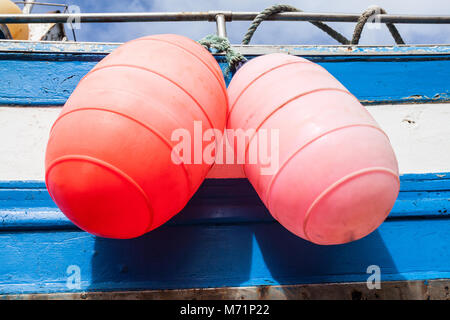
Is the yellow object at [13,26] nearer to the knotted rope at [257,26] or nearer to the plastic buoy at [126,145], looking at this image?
the knotted rope at [257,26]

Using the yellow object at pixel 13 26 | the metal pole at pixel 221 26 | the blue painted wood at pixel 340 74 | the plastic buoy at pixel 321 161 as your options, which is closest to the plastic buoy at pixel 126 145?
the plastic buoy at pixel 321 161

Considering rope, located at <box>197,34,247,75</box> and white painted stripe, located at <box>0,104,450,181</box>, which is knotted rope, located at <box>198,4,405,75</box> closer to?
rope, located at <box>197,34,247,75</box>

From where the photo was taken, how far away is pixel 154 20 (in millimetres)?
1984

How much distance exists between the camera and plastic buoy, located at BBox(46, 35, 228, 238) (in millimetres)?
886

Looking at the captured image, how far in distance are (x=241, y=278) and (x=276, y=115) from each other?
70 centimetres

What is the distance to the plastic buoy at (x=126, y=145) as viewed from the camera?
89 centimetres

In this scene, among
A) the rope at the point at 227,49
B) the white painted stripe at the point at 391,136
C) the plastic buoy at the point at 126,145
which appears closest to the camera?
the plastic buoy at the point at 126,145

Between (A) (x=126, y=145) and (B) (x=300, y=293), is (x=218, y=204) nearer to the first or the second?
(B) (x=300, y=293)

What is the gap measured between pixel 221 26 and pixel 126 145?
4.46ft

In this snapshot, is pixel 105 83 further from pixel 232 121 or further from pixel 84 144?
pixel 232 121

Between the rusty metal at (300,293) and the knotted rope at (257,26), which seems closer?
the rusty metal at (300,293)

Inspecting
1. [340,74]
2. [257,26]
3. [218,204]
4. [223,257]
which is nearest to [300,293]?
[223,257]

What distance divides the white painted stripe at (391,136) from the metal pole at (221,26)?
985 mm

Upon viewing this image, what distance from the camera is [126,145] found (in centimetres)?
89
